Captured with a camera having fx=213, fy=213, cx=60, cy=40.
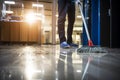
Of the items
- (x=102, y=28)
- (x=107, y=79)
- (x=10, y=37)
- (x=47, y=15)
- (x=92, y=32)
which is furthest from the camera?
(x=47, y=15)

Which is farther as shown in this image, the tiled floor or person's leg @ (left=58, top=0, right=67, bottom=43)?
person's leg @ (left=58, top=0, right=67, bottom=43)

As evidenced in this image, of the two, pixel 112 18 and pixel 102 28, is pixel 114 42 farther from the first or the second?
pixel 102 28

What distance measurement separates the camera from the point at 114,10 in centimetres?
333

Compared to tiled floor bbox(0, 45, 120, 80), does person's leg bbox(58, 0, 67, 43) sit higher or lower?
higher

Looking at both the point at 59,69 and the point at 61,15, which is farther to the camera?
the point at 61,15

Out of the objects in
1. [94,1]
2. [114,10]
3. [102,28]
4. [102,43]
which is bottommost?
[102,43]

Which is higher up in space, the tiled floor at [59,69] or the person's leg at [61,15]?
the person's leg at [61,15]

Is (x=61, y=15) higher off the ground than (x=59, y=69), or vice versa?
(x=61, y=15)

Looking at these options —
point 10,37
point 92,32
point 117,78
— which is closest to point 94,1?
point 92,32

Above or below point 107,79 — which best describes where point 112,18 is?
above

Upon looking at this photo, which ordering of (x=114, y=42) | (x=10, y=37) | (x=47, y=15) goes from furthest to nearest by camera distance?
1. (x=47, y=15)
2. (x=10, y=37)
3. (x=114, y=42)

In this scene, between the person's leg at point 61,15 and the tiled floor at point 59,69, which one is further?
the person's leg at point 61,15

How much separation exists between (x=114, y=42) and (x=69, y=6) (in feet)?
2.93

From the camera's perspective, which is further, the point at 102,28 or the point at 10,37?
the point at 10,37
